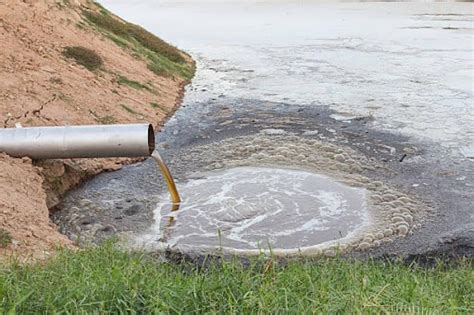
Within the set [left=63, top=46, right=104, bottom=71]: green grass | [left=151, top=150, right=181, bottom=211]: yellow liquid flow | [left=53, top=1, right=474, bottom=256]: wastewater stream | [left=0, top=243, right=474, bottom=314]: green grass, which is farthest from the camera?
[left=63, top=46, right=104, bottom=71]: green grass

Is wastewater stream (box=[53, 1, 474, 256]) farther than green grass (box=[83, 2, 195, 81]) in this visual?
No

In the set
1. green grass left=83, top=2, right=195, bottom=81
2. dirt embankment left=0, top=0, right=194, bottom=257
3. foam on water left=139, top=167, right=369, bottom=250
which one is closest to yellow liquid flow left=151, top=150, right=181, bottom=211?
foam on water left=139, top=167, right=369, bottom=250

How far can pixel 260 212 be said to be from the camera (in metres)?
10.1

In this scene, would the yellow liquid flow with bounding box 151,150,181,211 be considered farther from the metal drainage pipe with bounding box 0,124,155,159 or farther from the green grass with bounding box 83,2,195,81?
the green grass with bounding box 83,2,195,81

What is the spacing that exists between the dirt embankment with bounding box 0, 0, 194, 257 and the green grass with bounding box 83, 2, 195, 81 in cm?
4

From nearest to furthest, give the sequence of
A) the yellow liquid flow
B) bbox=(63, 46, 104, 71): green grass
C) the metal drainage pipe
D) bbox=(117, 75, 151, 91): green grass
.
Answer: the metal drainage pipe → the yellow liquid flow → bbox=(63, 46, 104, 71): green grass → bbox=(117, 75, 151, 91): green grass

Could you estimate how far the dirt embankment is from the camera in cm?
929

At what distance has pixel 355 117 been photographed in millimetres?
15281

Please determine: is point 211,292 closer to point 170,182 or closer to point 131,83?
point 170,182

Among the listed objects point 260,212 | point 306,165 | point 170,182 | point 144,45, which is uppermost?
point 144,45

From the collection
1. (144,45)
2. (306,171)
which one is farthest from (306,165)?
(144,45)

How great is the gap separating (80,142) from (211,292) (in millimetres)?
5544

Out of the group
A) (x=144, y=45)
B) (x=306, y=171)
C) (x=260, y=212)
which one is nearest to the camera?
(x=260, y=212)

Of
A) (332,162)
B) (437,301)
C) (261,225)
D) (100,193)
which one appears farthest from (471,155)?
(437,301)
